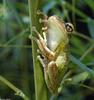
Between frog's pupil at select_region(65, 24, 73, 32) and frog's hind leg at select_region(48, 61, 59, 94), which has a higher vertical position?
frog's pupil at select_region(65, 24, 73, 32)

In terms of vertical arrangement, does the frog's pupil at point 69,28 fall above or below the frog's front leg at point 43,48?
above

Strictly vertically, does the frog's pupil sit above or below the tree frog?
above

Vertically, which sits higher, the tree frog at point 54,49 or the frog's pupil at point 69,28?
the frog's pupil at point 69,28

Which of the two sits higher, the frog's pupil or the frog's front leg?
the frog's pupil

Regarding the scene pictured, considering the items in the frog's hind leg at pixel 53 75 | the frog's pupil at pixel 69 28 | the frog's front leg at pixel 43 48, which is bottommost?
the frog's hind leg at pixel 53 75

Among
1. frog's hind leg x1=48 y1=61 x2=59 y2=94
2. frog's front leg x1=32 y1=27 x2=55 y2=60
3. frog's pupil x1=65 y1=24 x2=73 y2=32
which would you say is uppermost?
frog's pupil x1=65 y1=24 x2=73 y2=32

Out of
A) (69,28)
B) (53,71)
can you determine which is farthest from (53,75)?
(69,28)

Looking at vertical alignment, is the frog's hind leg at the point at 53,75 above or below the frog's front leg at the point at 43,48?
below

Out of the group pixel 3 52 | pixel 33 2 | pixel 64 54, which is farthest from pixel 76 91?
pixel 33 2

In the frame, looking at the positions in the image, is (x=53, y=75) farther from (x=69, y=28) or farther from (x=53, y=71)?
(x=69, y=28)
